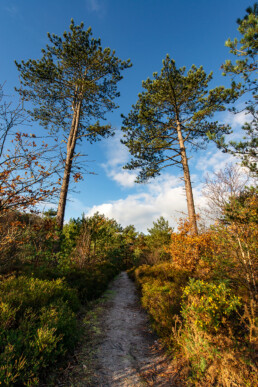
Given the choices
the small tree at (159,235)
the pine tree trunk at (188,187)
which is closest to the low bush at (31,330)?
the pine tree trunk at (188,187)

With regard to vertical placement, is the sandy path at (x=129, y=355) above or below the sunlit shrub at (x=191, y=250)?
below

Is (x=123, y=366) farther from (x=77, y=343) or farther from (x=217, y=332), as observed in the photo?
(x=217, y=332)

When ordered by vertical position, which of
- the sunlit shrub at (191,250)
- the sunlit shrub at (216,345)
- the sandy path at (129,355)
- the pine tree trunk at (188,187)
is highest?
the pine tree trunk at (188,187)

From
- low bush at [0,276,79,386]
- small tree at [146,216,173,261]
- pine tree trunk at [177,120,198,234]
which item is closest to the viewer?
low bush at [0,276,79,386]

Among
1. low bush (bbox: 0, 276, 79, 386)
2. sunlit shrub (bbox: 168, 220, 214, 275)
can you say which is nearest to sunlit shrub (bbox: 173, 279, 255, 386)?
low bush (bbox: 0, 276, 79, 386)

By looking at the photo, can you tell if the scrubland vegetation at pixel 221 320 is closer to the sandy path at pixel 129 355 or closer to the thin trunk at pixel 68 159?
the sandy path at pixel 129 355

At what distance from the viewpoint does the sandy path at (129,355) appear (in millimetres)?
2717

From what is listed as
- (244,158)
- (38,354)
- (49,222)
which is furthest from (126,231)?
(38,354)

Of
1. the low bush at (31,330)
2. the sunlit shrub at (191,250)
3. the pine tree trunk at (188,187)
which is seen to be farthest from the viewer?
the pine tree trunk at (188,187)

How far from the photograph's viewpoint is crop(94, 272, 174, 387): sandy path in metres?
2.72

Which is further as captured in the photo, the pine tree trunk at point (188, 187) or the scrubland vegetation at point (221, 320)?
the pine tree trunk at point (188, 187)

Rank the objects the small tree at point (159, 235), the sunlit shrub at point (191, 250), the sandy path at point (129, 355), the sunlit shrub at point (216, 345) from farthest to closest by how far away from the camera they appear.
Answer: the small tree at point (159, 235) < the sunlit shrub at point (191, 250) < the sandy path at point (129, 355) < the sunlit shrub at point (216, 345)

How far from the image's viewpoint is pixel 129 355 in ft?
11.3

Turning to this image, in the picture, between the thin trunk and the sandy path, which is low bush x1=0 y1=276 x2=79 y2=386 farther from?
the thin trunk
